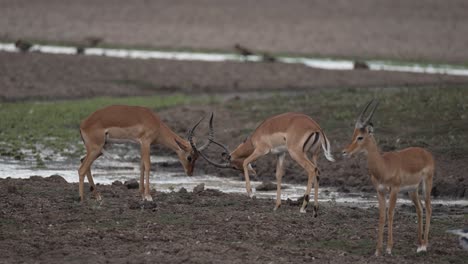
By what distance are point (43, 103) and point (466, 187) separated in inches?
519

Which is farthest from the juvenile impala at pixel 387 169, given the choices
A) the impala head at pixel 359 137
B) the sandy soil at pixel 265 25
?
the sandy soil at pixel 265 25

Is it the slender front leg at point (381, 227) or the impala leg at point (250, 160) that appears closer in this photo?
the slender front leg at point (381, 227)

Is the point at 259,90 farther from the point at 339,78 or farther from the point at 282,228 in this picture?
the point at 282,228

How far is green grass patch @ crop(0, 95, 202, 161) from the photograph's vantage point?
19844 millimetres

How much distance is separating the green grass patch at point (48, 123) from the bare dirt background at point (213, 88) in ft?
5.59

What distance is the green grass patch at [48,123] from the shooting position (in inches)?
781

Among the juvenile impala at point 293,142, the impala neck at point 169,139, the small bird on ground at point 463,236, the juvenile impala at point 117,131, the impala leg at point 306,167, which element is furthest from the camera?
the impala neck at point 169,139

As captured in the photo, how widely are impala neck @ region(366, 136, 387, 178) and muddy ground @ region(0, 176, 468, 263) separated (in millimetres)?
924

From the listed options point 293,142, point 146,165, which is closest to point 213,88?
point 146,165

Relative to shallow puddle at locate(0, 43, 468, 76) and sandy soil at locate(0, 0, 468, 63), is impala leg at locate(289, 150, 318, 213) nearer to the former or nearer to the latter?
shallow puddle at locate(0, 43, 468, 76)

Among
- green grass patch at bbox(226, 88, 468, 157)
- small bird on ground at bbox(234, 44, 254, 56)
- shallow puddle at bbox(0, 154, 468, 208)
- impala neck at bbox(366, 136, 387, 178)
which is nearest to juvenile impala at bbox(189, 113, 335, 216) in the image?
shallow puddle at bbox(0, 154, 468, 208)

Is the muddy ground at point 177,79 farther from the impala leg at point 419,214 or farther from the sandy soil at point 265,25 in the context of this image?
the impala leg at point 419,214

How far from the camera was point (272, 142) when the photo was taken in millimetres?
14461

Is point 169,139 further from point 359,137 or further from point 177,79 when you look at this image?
point 177,79
